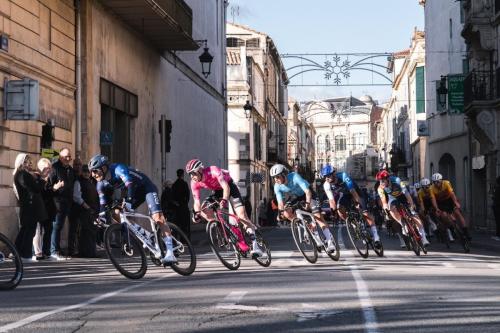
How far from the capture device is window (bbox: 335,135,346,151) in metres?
163

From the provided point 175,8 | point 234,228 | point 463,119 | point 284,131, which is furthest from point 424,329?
point 284,131

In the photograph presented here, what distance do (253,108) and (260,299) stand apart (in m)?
54.6

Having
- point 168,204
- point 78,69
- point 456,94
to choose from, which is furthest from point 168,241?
point 456,94

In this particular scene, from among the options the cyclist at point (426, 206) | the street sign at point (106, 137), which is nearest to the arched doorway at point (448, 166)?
the cyclist at point (426, 206)

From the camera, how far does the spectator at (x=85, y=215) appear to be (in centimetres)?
1872

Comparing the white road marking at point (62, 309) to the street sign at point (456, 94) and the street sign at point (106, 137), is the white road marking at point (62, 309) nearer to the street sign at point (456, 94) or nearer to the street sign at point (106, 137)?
the street sign at point (106, 137)

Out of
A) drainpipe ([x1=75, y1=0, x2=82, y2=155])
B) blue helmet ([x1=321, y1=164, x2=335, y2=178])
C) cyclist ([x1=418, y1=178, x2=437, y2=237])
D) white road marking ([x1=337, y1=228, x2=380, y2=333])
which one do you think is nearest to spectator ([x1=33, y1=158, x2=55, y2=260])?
blue helmet ([x1=321, y1=164, x2=335, y2=178])

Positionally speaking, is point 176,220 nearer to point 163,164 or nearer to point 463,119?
point 163,164

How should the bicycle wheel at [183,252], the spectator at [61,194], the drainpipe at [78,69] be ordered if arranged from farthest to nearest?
the drainpipe at [78,69] → the spectator at [61,194] → the bicycle wheel at [183,252]

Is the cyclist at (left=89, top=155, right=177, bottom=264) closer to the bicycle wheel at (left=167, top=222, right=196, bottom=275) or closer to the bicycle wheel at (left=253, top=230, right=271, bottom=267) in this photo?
the bicycle wheel at (left=167, top=222, right=196, bottom=275)

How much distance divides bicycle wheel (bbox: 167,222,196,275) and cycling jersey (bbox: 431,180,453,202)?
9.73 meters

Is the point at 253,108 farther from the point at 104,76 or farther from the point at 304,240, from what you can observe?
the point at 304,240

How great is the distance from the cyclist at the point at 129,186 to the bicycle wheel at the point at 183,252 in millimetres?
227

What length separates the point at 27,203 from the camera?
1644cm
